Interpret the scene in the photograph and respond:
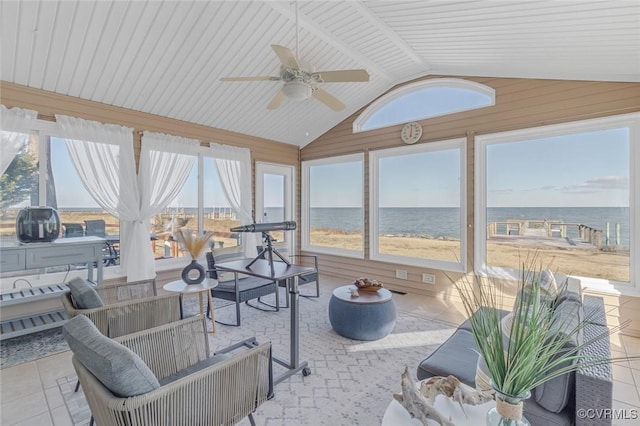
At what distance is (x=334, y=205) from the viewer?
6184 millimetres

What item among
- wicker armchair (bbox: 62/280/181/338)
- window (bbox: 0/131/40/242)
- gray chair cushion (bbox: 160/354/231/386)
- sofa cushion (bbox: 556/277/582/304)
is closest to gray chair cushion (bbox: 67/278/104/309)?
wicker armchair (bbox: 62/280/181/338)

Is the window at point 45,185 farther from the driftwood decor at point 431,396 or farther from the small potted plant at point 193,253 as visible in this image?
the driftwood decor at point 431,396

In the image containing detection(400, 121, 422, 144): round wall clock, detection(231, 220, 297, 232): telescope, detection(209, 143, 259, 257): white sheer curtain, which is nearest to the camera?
detection(231, 220, 297, 232): telescope

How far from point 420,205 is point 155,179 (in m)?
4.11

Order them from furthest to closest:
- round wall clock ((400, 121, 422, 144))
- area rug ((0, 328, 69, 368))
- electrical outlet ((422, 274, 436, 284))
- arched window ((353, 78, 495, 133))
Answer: round wall clock ((400, 121, 422, 144)), electrical outlet ((422, 274, 436, 284)), arched window ((353, 78, 495, 133)), area rug ((0, 328, 69, 368))

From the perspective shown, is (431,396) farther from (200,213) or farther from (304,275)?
(200,213)

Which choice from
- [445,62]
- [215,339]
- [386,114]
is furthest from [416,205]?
[215,339]

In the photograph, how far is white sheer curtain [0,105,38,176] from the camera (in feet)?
10.3

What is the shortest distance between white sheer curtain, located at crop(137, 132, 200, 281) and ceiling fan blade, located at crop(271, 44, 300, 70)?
8.84ft

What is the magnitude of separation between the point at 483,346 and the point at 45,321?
4.16 meters

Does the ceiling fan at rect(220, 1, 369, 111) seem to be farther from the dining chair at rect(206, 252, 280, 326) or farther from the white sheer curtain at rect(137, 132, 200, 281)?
the white sheer curtain at rect(137, 132, 200, 281)

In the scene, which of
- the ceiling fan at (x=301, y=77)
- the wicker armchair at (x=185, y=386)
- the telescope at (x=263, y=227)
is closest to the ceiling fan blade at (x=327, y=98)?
the ceiling fan at (x=301, y=77)

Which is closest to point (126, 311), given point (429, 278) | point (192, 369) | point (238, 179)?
point (192, 369)

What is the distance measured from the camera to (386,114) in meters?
5.27
